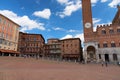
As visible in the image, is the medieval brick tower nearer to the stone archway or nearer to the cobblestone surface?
the stone archway

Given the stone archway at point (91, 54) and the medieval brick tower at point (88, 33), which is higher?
the medieval brick tower at point (88, 33)

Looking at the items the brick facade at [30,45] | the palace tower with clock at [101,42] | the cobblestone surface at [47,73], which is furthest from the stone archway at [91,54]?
the brick facade at [30,45]

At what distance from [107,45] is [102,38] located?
322 cm

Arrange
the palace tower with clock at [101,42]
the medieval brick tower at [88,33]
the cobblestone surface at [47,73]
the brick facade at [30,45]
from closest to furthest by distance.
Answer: the cobblestone surface at [47,73] → the palace tower with clock at [101,42] → the medieval brick tower at [88,33] → the brick facade at [30,45]

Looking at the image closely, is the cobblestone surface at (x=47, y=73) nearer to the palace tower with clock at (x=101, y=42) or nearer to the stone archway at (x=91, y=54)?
the palace tower with clock at (x=101, y=42)

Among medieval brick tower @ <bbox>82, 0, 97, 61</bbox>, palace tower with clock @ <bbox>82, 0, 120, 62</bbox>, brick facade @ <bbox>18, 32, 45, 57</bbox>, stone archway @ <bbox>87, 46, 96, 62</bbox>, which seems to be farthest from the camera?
brick facade @ <bbox>18, 32, 45, 57</bbox>

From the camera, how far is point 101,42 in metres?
41.3

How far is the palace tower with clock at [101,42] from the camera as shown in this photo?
3897 cm

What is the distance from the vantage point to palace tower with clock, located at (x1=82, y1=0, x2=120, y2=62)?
128 feet

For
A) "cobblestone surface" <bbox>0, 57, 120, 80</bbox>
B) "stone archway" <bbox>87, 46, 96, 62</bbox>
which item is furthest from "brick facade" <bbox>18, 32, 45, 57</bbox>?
"cobblestone surface" <bbox>0, 57, 120, 80</bbox>

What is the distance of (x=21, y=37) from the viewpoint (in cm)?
5794

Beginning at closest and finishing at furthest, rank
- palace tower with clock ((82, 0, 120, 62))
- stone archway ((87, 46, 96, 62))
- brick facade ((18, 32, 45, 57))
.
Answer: palace tower with clock ((82, 0, 120, 62)), stone archway ((87, 46, 96, 62)), brick facade ((18, 32, 45, 57))

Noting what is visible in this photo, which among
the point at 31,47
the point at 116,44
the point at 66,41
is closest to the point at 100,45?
the point at 116,44

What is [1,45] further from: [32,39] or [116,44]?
[116,44]
